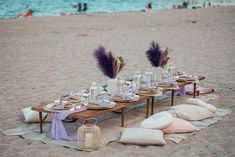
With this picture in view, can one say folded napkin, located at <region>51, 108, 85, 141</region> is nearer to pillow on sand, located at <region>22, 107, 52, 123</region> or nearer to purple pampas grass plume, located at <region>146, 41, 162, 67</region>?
pillow on sand, located at <region>22, 107, 52, 123</region>

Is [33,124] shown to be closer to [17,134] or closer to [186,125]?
[17,134]

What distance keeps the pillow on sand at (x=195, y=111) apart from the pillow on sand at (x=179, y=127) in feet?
1.21

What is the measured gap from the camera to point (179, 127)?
5.40 metres

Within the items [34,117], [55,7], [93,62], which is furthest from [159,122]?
[55,7]

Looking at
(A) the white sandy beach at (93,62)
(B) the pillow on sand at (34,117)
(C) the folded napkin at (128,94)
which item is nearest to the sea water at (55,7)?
(A) the white sandy beach at (93,62)

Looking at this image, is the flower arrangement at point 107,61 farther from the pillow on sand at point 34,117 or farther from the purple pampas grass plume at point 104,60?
the pillow on sand at point 34,117

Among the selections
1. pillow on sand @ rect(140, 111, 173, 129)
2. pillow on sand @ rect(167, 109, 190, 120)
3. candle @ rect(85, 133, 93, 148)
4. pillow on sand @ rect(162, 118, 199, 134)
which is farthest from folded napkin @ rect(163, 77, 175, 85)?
candle @ rect(85, 133, 93, 148)

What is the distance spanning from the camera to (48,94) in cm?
760

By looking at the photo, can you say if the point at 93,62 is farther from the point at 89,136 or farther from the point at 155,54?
the point at 89,136

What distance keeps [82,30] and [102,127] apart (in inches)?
556

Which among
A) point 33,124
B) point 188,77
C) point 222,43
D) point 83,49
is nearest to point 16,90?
point 33,124

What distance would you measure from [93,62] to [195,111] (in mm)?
5616

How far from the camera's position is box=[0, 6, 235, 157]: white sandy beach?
494 centimetres

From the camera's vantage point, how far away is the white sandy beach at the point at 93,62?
16.2ft
